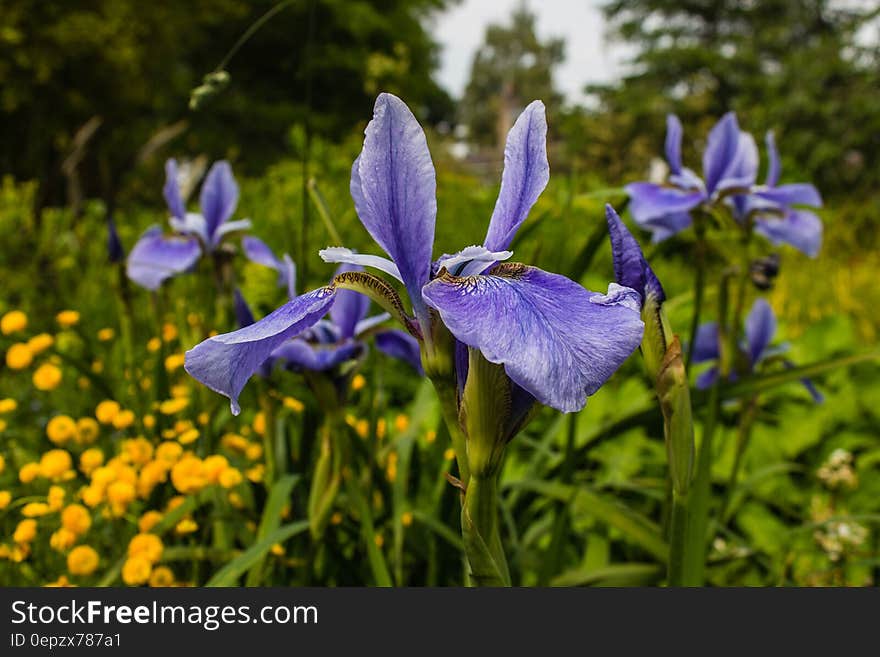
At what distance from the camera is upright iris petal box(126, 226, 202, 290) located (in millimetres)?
1933

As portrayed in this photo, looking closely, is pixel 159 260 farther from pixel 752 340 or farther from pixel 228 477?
pixel 752 340

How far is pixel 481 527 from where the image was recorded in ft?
2.53

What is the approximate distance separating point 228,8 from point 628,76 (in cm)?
1067

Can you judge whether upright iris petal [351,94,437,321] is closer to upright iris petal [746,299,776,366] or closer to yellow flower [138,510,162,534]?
yellow flower [138,510,162,534]

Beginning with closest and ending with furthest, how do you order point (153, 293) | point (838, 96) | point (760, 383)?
point (760, 383) < point (153, 293) < point (838, 96)

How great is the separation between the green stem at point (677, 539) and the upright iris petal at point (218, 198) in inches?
60.0

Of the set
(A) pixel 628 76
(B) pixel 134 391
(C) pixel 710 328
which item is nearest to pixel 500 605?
(C) pixel 710 328

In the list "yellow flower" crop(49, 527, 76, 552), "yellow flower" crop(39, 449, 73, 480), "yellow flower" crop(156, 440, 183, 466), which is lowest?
"yellow flower" crop(49, 527, 76, 552)

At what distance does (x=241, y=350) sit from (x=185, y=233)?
1415mm

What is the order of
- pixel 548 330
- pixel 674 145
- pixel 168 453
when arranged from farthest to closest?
pixel 674 145, pixel 168 453, pixel 548 330

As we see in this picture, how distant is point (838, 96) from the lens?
1545cm

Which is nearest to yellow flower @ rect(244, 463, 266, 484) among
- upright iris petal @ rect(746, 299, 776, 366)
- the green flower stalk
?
the green flower stalk

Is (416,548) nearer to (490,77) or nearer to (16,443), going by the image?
(16,443)

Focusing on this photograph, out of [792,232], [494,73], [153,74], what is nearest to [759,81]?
[153,74]
